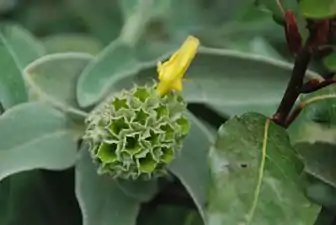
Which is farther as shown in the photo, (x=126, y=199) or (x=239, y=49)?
(x=239, y=49)

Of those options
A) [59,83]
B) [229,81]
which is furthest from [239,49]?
[59,83]

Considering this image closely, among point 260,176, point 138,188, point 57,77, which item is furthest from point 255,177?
point 57,77

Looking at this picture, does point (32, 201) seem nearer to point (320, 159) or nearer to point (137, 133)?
point (137, 133)

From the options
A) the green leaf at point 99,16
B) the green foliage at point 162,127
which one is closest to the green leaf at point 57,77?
the green foliage at point 162,127

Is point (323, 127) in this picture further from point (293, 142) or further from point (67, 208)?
point (67, 208)

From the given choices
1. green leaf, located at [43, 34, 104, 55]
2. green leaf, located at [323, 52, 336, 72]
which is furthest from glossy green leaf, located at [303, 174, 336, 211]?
green leaf, located at [43, 34, 104, 55]

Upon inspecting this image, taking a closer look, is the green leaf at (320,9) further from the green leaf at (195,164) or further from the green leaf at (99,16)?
the green leaf at (99,16)
